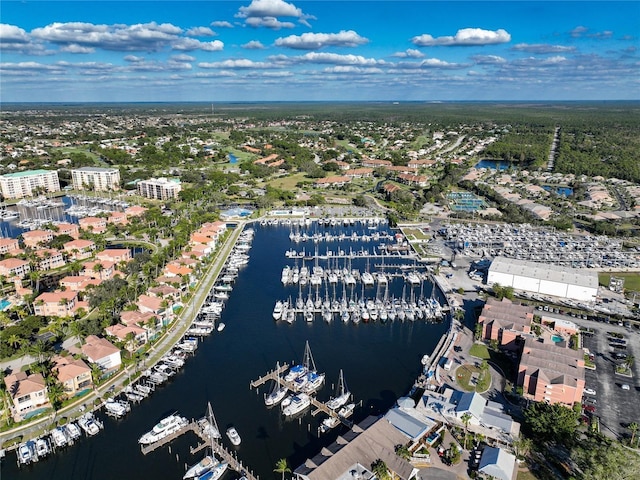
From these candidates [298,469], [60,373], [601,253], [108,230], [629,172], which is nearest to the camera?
[298,469]

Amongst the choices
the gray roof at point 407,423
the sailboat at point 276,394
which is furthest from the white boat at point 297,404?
the gray roof at point 407,423

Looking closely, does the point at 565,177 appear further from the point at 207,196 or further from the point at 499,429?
the point at 499,429

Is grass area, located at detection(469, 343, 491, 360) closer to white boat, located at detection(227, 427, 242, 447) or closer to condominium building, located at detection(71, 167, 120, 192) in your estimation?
white boat, located at detection(227, 427, 242, 447)

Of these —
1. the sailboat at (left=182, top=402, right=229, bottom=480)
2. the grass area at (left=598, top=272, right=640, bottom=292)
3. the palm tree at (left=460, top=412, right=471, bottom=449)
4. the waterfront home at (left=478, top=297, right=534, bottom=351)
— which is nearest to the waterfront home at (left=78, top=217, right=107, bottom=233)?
the sailboat at (left=182, top=402, right=229, bottom=480)

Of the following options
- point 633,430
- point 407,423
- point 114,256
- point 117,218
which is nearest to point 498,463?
point 407,423

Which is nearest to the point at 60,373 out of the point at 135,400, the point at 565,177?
the point at 135,400
